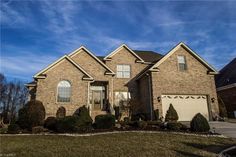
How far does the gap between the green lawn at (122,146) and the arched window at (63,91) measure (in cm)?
873

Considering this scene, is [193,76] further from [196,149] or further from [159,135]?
[196,149]

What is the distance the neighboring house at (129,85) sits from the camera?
21.4 meters

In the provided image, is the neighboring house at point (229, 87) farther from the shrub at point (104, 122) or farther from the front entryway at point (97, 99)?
the shrub at point (104, 122)

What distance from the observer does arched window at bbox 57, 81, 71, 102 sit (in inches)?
837

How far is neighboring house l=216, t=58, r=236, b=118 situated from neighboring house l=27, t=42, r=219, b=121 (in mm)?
5136

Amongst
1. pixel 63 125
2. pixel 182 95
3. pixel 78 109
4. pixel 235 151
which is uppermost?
pixel 182 95

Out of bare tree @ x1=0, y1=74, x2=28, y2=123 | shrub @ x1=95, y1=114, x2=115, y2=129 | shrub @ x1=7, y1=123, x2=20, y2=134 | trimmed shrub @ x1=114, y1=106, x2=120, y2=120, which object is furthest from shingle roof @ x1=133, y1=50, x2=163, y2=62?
bare tree @ x1=0, y1=74, x2=28, y2=123

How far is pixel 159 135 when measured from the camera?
13.6m

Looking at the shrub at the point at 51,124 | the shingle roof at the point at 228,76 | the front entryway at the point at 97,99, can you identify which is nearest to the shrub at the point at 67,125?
the shrub at the point at 51,124

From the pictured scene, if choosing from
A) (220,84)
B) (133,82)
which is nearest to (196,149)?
(133,82)

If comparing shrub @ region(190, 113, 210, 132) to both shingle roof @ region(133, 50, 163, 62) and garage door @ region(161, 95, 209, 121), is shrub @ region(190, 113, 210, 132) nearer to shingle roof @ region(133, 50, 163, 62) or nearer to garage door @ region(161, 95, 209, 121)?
garage door @ region(161, 95, 209, 121)

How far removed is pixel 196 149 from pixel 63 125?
882 cm

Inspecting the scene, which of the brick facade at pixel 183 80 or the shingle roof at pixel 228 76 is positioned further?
the shingle roof at pixel 228 76

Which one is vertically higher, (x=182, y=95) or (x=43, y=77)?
(x=43, y=77)
